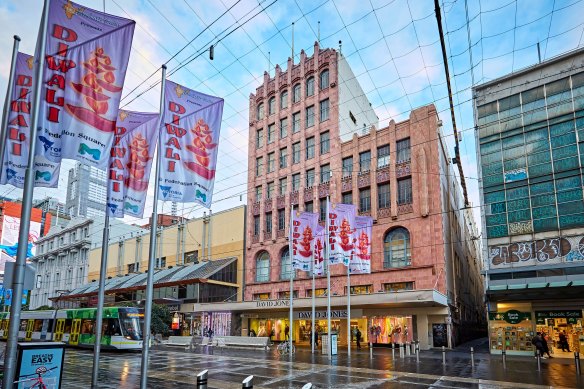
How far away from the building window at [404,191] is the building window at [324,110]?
11.7 metres

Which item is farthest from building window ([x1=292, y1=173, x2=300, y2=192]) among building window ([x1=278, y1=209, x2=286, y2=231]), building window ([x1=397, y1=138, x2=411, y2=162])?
building window ([x1=397, y1=138, x2=411, y2=162])

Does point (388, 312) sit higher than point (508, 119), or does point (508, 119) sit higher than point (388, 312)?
point (508, 119)

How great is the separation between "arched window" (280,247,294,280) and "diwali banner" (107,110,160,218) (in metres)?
32.2

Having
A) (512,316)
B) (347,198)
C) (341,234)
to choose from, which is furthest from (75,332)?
(512,316)

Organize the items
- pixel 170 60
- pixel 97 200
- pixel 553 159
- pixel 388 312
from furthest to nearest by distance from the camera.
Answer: pixel 97 200
pixel 388 312
pixel 553 159
pixel 170 60

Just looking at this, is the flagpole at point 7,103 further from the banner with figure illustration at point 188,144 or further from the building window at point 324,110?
the building window at point 324,110

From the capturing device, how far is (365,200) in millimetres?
40906

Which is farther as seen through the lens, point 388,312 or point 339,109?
point 339,109

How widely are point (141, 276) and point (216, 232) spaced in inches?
511

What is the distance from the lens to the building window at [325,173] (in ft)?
145

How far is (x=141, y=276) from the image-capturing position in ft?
190

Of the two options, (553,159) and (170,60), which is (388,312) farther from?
(170,60)

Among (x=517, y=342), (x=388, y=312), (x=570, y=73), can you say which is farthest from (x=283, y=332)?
(x=570, y=73)

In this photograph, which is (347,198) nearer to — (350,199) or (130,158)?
(350,199)
